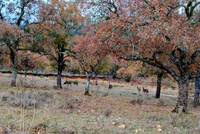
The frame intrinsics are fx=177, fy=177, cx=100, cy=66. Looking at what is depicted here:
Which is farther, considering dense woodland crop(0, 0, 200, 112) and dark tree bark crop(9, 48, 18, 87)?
dark tree bark crop(9, 48, 18, 87)

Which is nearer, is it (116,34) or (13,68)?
(116,34)

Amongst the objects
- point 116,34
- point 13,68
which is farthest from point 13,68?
point 116,34

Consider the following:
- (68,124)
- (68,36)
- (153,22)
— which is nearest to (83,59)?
(68,36)

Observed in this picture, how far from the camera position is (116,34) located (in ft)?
30.4

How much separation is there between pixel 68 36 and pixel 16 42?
597 cm

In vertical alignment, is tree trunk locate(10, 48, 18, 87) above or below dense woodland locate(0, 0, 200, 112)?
below

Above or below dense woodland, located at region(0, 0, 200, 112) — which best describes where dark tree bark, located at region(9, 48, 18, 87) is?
below

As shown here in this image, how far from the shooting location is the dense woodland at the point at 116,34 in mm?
8531

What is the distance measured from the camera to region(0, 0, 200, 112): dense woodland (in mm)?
8531

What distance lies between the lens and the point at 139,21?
28.7 feet

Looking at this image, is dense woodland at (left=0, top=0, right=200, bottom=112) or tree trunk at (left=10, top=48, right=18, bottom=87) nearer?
dense woodland at (left=0, top=0, right=200, bottom=112)

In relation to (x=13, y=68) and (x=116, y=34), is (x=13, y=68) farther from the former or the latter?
(x=116, y=34)

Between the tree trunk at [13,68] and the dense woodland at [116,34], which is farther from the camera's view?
the tree trunk at [13,68]

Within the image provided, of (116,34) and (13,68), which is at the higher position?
(116,34)
